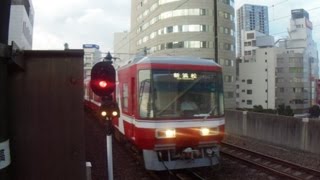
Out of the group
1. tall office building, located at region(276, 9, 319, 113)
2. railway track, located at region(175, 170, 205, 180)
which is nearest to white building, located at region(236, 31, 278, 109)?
tall office building, located at region(276, 9, 319, 113)

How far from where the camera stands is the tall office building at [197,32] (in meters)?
75.9

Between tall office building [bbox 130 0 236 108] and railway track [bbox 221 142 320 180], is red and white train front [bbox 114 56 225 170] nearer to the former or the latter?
railway track [bbox 221 142 320 180]

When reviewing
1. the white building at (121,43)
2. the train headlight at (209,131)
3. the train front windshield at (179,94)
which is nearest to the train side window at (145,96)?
the train front windshield at (179,94)

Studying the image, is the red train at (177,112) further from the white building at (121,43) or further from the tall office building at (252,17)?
the tall office building at (252,17)

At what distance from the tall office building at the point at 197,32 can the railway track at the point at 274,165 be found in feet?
195

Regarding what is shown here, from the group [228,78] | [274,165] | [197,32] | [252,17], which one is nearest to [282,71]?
[228,78]

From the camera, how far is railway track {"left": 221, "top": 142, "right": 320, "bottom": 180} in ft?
35.9

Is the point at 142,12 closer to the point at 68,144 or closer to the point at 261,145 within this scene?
the point at 261,145

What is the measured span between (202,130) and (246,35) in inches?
4289

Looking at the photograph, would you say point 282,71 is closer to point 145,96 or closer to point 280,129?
point 280,129

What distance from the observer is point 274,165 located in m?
12.5

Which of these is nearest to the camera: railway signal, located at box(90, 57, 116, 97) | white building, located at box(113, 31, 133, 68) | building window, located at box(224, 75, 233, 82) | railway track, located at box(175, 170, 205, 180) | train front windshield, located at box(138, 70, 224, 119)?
railway signal, located at box(90, 57, 116, 97)

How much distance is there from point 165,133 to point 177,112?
60 centimetres

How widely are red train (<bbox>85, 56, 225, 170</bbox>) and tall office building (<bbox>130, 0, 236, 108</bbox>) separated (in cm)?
6262
